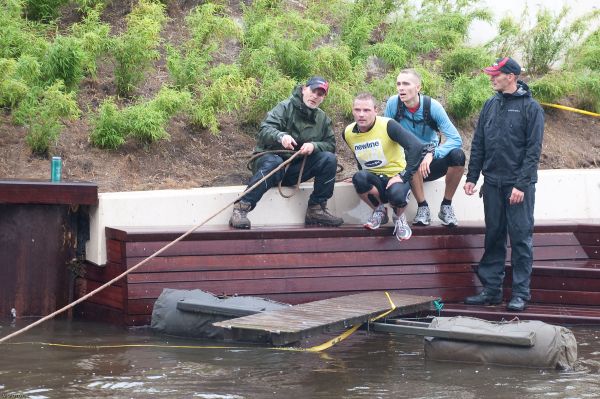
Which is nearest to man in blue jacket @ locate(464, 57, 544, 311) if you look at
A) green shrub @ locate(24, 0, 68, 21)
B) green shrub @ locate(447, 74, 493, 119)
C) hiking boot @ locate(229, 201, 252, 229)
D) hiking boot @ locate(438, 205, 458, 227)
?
hiking boot @ locate(438, 205, 458, 227)

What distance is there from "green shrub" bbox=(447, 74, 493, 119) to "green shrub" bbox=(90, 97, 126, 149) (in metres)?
3.54

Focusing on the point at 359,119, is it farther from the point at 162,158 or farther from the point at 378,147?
the point at 162,158

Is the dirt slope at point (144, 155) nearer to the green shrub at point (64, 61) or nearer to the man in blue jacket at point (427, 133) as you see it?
the green shrub at point (64, 61)

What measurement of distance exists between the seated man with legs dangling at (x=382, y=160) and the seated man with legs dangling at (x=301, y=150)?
0.24 meters

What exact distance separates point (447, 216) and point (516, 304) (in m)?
1.03

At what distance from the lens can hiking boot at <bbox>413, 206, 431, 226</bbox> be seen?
29.5 feet

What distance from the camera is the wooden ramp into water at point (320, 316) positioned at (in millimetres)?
6738

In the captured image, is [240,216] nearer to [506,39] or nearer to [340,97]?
[340,97]


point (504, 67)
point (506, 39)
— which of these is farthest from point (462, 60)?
point (504, 67)

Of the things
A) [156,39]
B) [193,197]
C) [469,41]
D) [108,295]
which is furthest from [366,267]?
[469,41]

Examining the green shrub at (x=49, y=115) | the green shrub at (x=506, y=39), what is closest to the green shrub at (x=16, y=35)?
the green shrub at (x=49, y=115)

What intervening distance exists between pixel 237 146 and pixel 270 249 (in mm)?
2147

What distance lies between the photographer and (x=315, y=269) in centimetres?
Answer: 857

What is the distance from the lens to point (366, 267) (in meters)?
8.69
